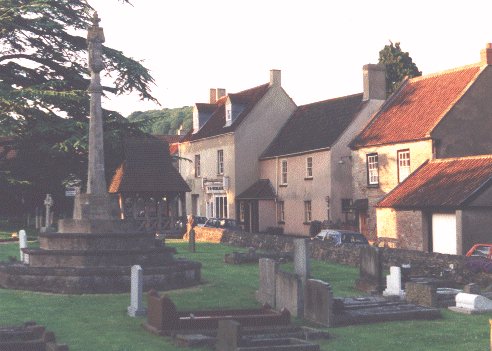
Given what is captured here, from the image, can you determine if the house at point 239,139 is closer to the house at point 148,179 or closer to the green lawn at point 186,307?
the house at point 148,179

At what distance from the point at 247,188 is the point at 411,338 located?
4290 centimetres

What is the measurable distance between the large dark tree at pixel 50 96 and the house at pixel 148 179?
4167 millimetres

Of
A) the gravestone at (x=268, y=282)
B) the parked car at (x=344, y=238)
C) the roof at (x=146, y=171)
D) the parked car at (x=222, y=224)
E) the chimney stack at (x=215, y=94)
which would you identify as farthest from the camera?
the chimney stack at (x=215, y=94)

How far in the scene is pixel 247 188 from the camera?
58.1 m

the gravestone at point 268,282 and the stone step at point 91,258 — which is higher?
the stone step at point 91,258

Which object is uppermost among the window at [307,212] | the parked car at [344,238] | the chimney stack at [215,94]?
the chimney stack at [215,94]

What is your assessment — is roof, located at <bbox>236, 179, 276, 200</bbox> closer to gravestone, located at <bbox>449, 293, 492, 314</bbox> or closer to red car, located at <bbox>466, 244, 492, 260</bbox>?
red car, located at <bbox>466, 244, 492, 260</bbox>

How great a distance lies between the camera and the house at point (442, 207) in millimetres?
33375

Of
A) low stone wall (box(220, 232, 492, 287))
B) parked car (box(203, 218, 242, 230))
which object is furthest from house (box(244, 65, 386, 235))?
low stone wall (box(220, 232, 492, 287))

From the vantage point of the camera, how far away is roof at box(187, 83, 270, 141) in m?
57.5

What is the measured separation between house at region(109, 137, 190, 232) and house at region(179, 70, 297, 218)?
33.4 feet

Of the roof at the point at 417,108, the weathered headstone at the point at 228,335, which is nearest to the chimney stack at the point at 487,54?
the roof at the point at 417,108

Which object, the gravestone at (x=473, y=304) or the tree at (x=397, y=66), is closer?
the gravestone at (x=473, y=304)

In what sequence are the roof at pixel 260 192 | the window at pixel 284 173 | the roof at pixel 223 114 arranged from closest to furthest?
the window at pixel 284 173, the roof at pixel 260 192, the roof at pixel 223 114
